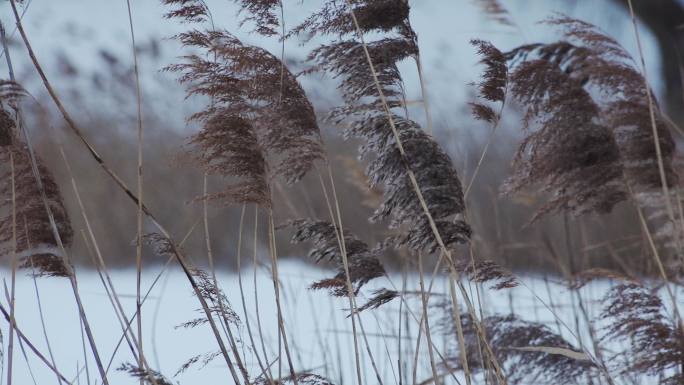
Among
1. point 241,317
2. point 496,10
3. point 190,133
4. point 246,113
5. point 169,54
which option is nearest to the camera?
point 246,113

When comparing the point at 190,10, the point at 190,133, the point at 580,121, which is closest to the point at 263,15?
the point at 190,10

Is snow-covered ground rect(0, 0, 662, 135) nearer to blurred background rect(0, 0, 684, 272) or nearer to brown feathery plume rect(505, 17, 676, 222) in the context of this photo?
blurred background rect(0, 0, 684, 272)

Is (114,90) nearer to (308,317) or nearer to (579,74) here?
(308,317)

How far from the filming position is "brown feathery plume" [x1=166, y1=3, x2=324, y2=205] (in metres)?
1.43

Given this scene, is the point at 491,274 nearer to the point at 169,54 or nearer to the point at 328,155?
the point at 328,155

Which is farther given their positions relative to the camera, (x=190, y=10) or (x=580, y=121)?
(x=580, y=121)

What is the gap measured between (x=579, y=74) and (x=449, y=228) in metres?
0.73

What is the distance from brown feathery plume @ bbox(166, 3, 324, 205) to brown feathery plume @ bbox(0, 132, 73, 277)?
1.03 ft

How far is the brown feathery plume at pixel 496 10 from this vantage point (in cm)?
242

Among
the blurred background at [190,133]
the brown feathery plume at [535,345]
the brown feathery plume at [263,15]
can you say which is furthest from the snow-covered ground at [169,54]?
the brown feathery plume at [263,15]

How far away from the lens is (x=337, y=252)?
160cm

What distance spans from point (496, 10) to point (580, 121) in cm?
71

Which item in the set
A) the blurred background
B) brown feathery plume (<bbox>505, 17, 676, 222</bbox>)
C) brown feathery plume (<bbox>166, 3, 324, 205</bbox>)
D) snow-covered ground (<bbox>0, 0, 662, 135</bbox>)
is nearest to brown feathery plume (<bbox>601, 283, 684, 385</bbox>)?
brown feathery plume (<bbox>505, 17, 676, 222</bbox>)

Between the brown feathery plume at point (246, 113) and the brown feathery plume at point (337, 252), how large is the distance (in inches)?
4.6
